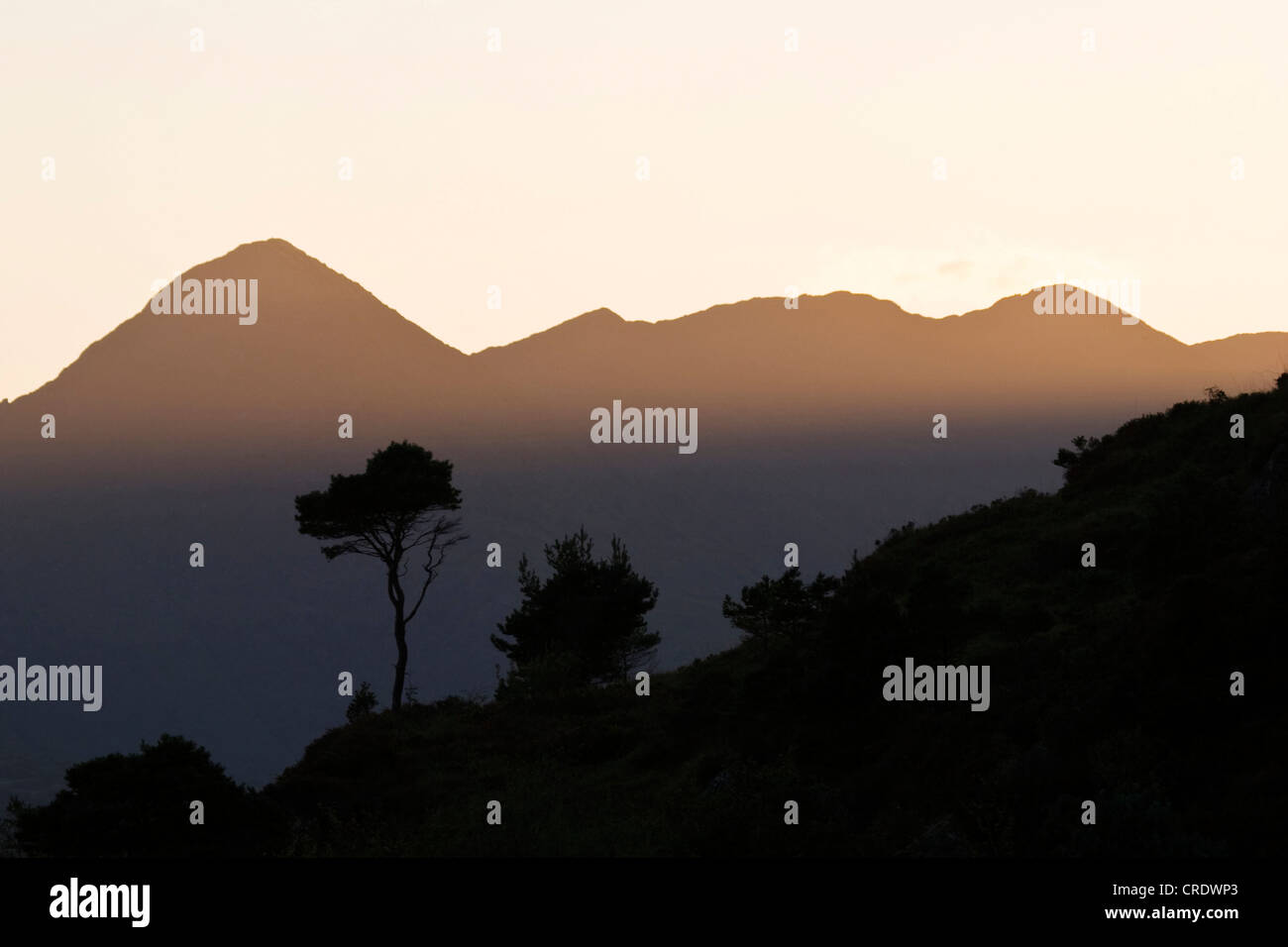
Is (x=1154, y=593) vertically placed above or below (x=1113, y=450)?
below

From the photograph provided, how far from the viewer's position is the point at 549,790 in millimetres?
34688

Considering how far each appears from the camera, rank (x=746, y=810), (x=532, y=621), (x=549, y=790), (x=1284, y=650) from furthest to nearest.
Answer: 1. (x=532, y=621)
2. (x=549, y=790)
3. (x=1284, y=650)
4. (x=746, y=810)

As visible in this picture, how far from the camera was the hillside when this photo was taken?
2169 centimetres

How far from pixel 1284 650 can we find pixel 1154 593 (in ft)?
25.8

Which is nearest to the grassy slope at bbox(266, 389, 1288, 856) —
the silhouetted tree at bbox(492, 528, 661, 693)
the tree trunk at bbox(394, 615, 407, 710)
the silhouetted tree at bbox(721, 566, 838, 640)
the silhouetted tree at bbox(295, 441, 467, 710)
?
the silhouetted tree at bbox(721, 566, 838, 640)

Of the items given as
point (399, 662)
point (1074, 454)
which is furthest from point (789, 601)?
point (399, 662)

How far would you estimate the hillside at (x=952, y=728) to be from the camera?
21.7 meters

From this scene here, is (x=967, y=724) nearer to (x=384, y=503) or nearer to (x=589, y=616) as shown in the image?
(x=589, y=616)

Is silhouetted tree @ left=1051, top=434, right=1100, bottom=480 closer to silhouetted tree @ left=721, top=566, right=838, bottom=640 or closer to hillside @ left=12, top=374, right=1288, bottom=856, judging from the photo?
Result: hillside @ left=12, top=374, right=1288, bottom=856

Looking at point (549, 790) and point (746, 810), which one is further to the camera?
point (549, 790)

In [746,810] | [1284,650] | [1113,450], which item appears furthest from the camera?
[1113,450]

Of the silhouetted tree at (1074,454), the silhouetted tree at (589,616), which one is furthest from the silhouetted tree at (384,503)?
the silhouetted tree at (1074,454)
